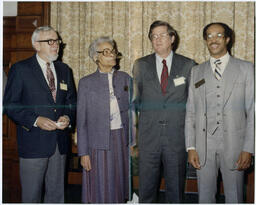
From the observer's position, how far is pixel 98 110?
86.9 inches

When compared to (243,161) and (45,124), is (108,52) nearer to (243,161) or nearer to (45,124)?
(45,124)

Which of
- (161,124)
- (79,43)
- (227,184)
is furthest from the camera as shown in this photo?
(79,43)

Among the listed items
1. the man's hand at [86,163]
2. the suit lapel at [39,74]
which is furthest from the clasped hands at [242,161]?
the suit lapel at [39,74]

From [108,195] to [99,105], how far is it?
31.4 inches

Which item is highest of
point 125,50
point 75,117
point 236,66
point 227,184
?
point 125,50

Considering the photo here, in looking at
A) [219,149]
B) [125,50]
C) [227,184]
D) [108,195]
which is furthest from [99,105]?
[227,184]

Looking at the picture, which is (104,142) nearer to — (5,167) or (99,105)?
(99,105)

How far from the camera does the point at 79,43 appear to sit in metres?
2.29

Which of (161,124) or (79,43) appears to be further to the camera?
(79,43)

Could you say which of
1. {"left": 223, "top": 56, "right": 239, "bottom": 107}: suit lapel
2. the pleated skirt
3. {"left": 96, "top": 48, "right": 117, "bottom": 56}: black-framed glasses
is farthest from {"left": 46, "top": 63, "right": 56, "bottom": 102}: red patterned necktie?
{"left": 223, "top": 56, "right": 239, "bottom": 107}: suit lapel

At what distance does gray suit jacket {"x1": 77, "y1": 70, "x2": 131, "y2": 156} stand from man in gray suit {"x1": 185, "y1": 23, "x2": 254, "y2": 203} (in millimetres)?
611

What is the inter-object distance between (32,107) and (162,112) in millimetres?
1106

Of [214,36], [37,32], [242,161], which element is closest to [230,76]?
[214,36]

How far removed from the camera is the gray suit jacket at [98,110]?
2201 millimetres
